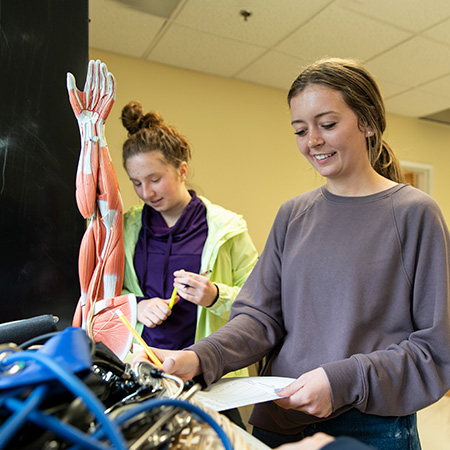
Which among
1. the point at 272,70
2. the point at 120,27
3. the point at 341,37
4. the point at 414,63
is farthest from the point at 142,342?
the point at 414,63

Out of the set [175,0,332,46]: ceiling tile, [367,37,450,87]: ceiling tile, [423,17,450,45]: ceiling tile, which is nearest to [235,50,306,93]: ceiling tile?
[175,0,332,46]: ceiling tile

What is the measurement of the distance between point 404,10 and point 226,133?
142cm

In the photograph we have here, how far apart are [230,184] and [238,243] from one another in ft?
6.26

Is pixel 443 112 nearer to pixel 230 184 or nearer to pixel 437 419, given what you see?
pixel 230 184

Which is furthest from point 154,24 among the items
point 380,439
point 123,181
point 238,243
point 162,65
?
point 380,439

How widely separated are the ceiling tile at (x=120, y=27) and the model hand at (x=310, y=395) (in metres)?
2.16

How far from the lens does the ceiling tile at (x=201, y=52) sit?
2.48 metres

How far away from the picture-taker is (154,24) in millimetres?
2350

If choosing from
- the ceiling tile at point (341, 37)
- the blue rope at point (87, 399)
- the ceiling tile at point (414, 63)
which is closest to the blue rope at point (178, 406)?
the blue rope at point (87, 399)

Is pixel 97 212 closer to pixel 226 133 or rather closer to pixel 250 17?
pixel 250 17

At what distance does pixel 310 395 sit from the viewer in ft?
1.93

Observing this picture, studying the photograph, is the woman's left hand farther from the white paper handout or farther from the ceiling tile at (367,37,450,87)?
the ceiling tile at (367,37,450,87)

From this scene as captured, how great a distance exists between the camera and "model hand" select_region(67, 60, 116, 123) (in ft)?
2.21

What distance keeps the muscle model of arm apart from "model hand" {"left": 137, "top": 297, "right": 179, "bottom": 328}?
0.33 m
